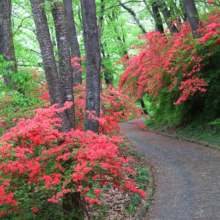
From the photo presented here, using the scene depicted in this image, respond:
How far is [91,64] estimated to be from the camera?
18.0 feet

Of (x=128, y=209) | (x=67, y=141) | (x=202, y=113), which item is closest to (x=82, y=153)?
(x=67, y=141)

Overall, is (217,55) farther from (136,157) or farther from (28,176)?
(28,176)

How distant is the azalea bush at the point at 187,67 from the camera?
7180mm

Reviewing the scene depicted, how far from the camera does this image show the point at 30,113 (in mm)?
5348

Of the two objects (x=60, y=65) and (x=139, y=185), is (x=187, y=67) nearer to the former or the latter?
(x=139, y=185)

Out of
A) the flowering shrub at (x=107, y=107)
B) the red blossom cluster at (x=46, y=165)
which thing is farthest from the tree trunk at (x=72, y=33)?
the red blossom cluster at (x=46, y=165)

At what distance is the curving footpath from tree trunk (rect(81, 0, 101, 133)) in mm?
2112

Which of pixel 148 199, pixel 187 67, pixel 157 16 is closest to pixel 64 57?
pixel 148 199

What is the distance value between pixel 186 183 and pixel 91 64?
3501 millimetres

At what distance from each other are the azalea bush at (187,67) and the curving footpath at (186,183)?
5.86ft

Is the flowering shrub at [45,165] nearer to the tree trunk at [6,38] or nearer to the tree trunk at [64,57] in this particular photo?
the tree trunk at [64,57]

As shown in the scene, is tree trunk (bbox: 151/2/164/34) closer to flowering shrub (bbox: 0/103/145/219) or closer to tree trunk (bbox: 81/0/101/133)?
tree trunk (bbox: 81/0/101/133)

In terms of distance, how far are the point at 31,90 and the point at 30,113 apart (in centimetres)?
134

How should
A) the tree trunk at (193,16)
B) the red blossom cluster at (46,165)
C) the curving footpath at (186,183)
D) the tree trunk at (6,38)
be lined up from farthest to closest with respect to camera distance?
1. the tree trunk at (193,16)
2. the tree trunk at (6,38)
3. the curving footpath at (186,183)
4. the red blossom cluster at (46,165)
